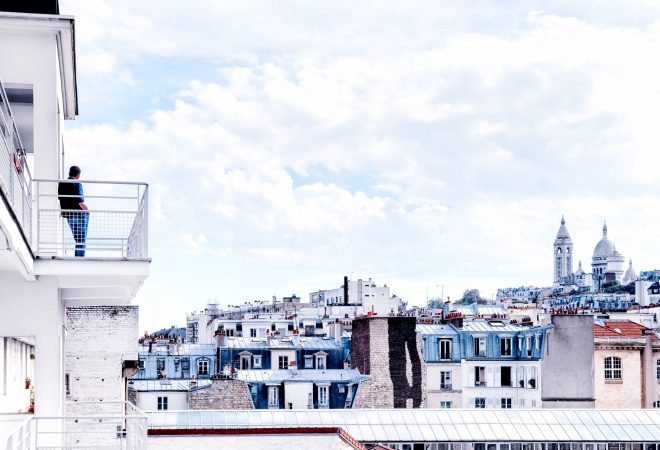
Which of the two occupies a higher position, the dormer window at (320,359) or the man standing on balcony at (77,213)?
the man standing on balcony at (77,213)

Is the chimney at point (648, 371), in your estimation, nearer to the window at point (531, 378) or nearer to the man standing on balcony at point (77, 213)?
the window at point (531, 378)

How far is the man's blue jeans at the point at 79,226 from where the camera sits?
10992 millimetres

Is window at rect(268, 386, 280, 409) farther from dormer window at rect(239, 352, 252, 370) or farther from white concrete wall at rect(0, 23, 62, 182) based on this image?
white concrete wall at rect(0, 23, 62, 182)

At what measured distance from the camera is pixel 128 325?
109ft

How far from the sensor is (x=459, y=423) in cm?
3881

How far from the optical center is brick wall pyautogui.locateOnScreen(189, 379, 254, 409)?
57.4 m

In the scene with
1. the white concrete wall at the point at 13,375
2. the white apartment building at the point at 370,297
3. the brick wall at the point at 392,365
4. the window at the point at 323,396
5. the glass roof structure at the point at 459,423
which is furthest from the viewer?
the white apartment building at the point at 370,297

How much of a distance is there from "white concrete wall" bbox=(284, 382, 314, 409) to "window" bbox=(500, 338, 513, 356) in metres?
14.8

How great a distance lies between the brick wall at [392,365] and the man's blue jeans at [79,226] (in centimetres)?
5121

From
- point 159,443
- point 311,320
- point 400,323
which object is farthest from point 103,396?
point 311,320

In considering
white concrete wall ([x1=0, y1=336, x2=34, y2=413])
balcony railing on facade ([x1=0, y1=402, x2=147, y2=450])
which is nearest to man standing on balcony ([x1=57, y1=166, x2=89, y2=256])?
balcony railing on facade ([x1=0, y1=402, x2=147, y2=450])

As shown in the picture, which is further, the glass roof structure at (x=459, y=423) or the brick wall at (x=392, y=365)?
the brick wall at (x=392, y=365)

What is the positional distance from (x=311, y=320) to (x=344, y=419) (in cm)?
7570

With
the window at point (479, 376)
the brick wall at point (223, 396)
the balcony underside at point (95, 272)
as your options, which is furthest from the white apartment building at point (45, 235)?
the window at point (479, 376)
